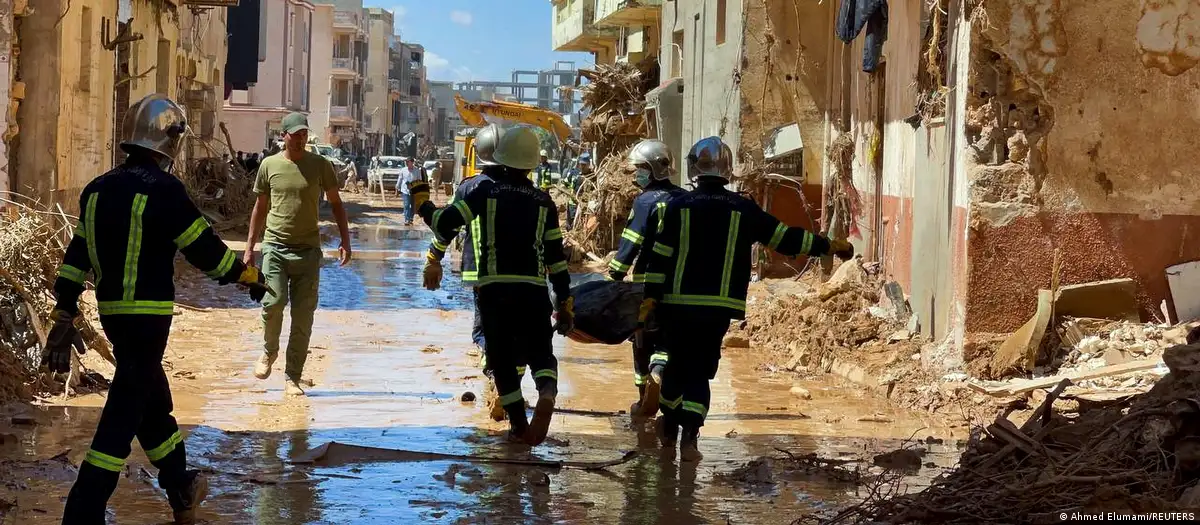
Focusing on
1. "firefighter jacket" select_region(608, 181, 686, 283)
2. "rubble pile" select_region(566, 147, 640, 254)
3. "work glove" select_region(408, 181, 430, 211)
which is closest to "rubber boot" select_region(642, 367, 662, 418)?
"firefighter jacket" select_region(608, 181, 686, 283)

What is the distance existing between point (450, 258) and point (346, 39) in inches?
2760

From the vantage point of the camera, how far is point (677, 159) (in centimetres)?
2695

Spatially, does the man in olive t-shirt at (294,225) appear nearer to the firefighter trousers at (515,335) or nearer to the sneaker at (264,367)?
the sneaker at (264,367)

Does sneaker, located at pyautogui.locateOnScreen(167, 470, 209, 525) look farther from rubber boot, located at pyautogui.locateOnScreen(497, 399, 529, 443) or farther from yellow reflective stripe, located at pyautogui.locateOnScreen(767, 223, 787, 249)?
yellow reflective stripe, located at pyautogui.locateOnScreen(767, 223, 787, 249)

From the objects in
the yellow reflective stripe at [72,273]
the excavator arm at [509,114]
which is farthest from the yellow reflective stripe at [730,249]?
the excavator arm at [509,114]

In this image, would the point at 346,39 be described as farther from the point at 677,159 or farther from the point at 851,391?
the point at 851,391

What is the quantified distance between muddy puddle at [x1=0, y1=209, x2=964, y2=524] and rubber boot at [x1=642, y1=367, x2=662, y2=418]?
16 centimetres

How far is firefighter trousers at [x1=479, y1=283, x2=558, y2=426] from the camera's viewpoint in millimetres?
7949

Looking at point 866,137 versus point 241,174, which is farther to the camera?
point 241,174

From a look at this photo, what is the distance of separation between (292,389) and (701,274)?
3433mm

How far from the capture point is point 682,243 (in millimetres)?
7926

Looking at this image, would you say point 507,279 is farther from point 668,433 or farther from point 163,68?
point 163,68

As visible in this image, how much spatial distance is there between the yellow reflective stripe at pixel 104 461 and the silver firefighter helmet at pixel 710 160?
3720mm

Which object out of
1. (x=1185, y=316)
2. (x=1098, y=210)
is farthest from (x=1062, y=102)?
(x=1185, y=316)
